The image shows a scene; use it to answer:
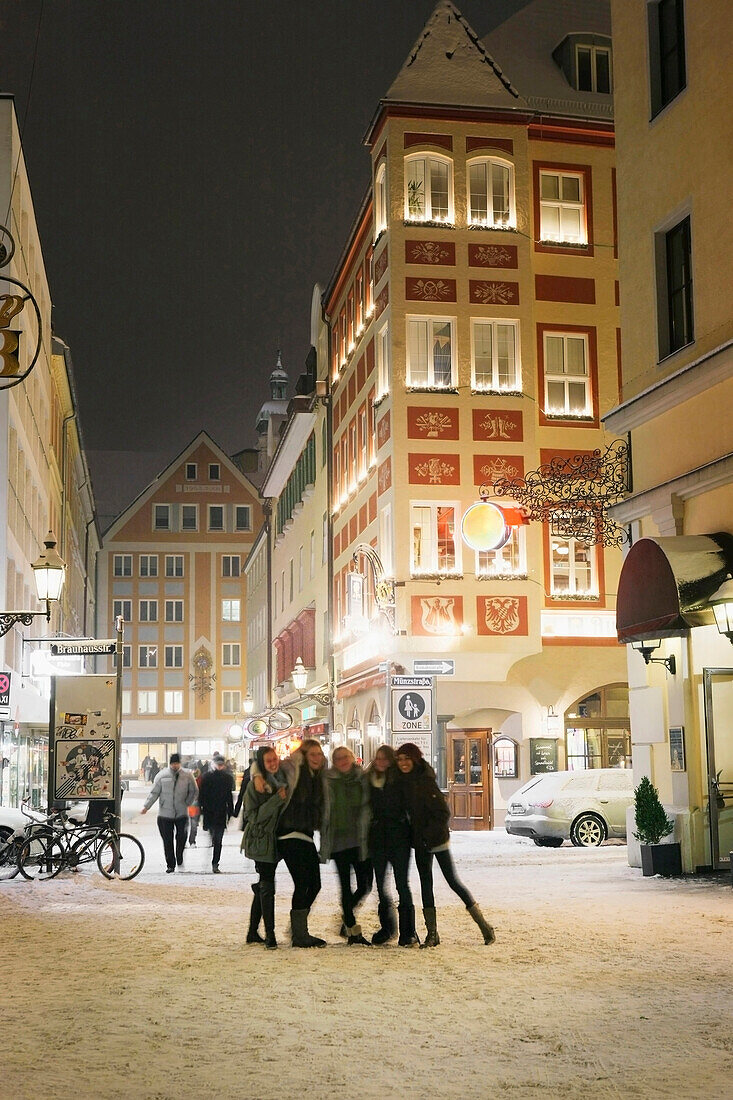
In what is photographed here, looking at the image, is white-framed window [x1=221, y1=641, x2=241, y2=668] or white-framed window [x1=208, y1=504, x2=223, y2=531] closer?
white-framed window [x1=208, y1=504, x2=223, y2=531]

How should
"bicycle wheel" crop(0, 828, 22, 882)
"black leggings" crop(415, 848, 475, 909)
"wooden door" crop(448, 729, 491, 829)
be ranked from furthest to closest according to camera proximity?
"wooden door" crop(448, 729, 491, 829) → "bicycle wheel" crop(0, 828, 22, 882) → "black leggings" crop(415, 848, 475, 909)

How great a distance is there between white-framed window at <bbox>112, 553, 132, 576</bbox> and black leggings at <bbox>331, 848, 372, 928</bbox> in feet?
283

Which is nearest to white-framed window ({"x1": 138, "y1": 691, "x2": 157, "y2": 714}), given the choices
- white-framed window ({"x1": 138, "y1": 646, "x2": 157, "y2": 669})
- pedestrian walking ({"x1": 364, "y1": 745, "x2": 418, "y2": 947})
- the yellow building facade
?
white-framed window ({"x1": 138, "y1": 646, "x2": 157, "y2": 669})

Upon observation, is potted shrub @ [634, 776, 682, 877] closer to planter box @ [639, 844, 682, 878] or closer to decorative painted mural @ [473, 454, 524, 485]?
planter box @ [639, 844, 682, 878]

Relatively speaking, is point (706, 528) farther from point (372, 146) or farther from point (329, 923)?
point (372, 146)

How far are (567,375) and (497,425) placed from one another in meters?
2.42

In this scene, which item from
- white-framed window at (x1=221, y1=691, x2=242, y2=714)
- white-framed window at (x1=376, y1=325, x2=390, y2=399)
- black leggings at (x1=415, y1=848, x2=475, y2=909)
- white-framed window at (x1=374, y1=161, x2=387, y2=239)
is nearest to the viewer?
black leggings at (x1=415, y1=848, x2=475, y2=909)

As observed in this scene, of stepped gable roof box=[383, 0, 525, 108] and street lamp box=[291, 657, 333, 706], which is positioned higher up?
stepped gable roof box=[383, 0, 525, 108]

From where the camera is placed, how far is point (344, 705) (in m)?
44.4

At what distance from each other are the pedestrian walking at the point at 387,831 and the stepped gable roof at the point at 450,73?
84.3 feet

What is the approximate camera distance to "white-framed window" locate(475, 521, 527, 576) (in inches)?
1385

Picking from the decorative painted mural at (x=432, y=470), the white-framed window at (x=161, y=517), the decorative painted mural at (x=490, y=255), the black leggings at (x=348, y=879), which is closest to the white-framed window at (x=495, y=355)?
the decorative painted mural at (x=490, y=255)

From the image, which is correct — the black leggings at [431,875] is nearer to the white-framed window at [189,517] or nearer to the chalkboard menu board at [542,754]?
the chalkboard menu board at [542,754]

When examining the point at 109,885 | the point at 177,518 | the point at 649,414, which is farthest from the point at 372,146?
the point at 177,518
